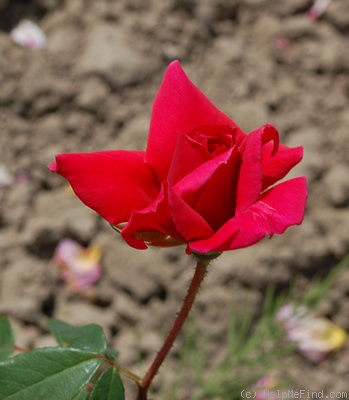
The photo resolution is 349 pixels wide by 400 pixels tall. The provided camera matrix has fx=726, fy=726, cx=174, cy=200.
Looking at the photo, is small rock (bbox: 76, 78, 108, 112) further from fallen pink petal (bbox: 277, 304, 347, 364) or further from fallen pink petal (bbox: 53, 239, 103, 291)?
fallen pink petal (bbox: 277, 304, 347, 364)

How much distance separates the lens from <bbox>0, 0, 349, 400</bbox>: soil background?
5.37 feet

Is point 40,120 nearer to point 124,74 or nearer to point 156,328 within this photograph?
point 124,74

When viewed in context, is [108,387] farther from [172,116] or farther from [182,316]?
[172,116]

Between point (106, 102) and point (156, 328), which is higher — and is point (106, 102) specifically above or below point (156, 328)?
above

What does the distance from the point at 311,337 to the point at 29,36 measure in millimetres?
1058

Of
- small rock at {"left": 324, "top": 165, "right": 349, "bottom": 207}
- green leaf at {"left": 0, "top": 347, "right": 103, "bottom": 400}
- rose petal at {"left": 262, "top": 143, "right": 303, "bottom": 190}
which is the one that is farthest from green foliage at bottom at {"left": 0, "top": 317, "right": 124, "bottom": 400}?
small rock at {"left": 324, "top": 165, "right": 349, "bottom": 207}

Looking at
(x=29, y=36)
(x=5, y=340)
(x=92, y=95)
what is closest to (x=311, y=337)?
(x=92, y=95)

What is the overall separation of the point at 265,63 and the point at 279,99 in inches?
5.1

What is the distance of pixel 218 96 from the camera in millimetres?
1910

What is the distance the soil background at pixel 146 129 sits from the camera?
1.64 m

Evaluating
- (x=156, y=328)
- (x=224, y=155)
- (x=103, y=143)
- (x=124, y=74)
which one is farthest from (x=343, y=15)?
(x=224, y=155)

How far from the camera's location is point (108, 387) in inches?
28.9

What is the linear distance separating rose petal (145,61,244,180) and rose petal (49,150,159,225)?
18 millimetres

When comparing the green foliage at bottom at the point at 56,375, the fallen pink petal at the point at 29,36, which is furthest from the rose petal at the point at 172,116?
the fallen pink petal at the point at 29,36
